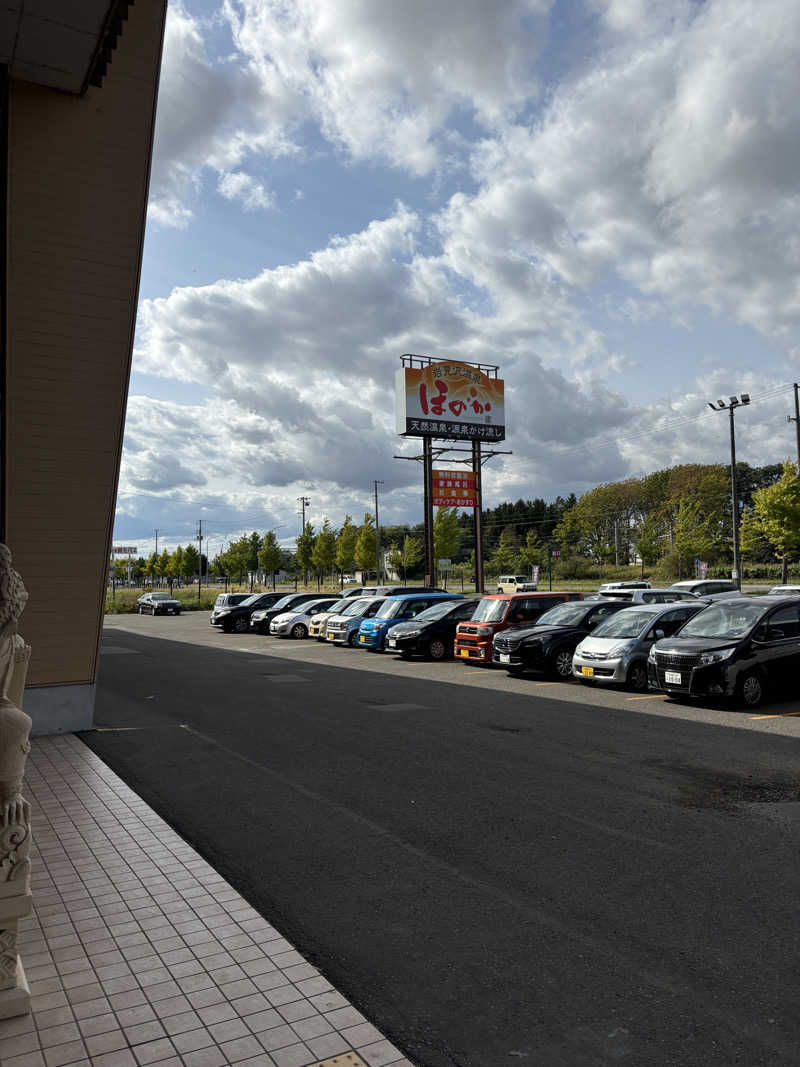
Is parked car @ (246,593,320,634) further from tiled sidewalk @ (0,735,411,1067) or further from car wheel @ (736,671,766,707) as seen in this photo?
tiled sidewalk @ (0,735,411,1067)

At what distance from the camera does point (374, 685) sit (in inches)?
577

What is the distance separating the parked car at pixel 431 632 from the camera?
19.5m

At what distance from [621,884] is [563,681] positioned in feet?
34.3

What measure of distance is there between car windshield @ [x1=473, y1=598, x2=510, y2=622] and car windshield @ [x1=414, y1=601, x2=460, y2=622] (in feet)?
5.81

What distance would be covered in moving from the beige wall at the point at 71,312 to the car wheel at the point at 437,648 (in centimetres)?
1143

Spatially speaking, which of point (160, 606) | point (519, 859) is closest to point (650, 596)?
point (519, 859)

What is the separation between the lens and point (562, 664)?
599 inches

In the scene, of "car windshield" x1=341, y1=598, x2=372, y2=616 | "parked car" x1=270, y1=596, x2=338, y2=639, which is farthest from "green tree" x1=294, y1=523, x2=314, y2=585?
"car windshield" x1=341, y1=598, x2=372, y2=616

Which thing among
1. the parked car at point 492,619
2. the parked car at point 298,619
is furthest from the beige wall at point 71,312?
the parked car at point 298,619

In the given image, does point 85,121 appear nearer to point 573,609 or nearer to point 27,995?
point 27,995

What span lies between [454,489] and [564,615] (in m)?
22.9

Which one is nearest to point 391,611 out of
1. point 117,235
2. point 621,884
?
point 117,235

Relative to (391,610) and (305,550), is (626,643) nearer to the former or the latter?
(391,610)

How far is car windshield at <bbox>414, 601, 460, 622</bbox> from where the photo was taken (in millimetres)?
20109
